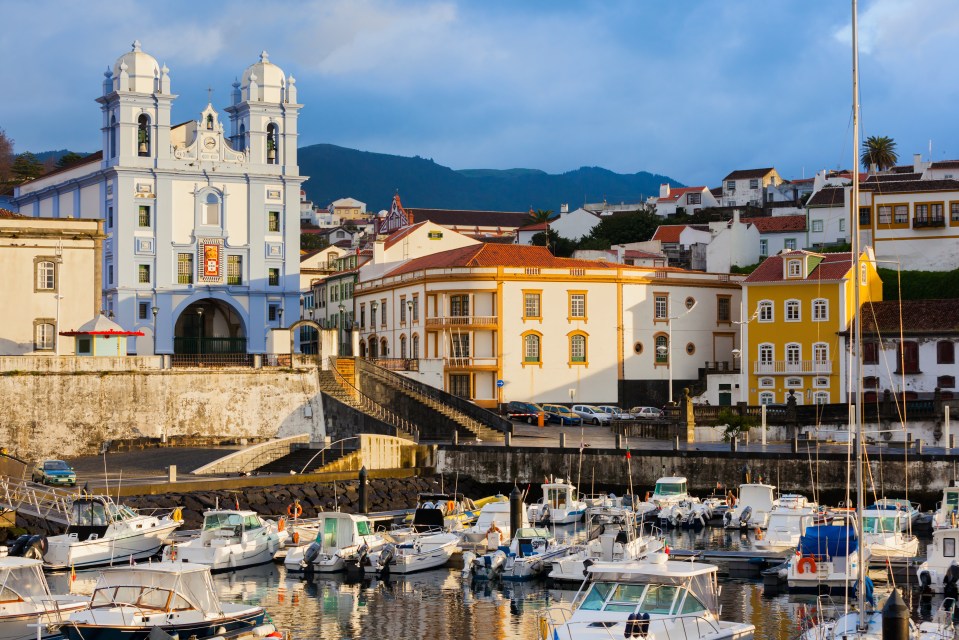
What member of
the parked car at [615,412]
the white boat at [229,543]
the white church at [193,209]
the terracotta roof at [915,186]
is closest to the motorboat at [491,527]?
the white boat at [229,543]

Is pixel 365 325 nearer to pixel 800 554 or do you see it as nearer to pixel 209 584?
pixel 800 554

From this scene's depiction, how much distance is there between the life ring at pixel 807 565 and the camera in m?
35.7

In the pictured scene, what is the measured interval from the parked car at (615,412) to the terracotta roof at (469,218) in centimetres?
7805

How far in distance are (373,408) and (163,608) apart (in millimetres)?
37877

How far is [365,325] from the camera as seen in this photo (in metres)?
87.1

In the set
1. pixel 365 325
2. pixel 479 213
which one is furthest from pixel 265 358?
pixel 479 213

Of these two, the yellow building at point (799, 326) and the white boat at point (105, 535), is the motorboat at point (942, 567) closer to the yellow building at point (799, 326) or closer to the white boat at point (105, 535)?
the white boat at point (105, 535)

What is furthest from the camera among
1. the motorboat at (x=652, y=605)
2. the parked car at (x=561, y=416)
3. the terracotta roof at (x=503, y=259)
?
the terracotta roof at (x=503, y=259)

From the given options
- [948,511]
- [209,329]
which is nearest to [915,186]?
[209,329]

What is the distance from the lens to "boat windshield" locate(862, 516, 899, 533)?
41188 mm

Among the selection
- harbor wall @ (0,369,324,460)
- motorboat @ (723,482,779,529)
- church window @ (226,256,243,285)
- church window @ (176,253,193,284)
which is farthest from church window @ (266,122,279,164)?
motorboat @ (723,482,779,529)

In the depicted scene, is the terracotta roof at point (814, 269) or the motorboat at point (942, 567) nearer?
the motorboat at point (942, 567)


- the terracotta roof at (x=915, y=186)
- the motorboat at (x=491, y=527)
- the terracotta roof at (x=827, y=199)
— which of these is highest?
the terracotta roof at (x=827, y=199)

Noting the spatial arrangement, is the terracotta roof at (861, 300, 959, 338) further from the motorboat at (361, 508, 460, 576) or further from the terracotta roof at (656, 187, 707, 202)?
the terracotta roof at (656, 187, 707, 202)
